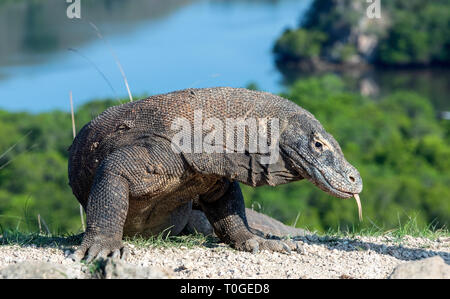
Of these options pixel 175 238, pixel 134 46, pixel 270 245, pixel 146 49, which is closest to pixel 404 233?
pixel 270 245

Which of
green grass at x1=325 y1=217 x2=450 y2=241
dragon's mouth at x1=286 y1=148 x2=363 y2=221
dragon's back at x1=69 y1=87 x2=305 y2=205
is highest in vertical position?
dragon's back at x1=69 y1=87 x2=305 y2=205

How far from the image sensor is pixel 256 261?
646cm

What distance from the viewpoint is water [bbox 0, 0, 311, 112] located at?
7544 centimetres

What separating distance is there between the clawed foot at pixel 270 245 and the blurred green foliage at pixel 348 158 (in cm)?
2773

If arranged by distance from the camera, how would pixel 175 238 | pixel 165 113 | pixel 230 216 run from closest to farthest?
pixel 165 113
pixel 230 216
pixel 175 238

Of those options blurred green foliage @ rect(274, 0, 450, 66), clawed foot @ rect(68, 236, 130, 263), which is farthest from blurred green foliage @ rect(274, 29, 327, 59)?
clawed foot @ rect(68, 236, 130, 263)

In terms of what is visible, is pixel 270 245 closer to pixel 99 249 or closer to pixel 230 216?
pixel 230 216

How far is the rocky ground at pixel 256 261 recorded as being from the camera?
205 inches

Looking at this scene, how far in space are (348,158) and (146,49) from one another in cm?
3205

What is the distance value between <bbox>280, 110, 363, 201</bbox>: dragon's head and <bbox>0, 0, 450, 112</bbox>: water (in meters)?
46.7

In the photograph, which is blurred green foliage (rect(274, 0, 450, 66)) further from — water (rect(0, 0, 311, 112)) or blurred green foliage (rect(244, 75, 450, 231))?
blurred green foliage (rect(244, 75, 450, 231))

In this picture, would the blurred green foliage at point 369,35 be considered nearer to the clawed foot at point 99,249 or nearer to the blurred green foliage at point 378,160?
the blurred green foliage at point 378,160

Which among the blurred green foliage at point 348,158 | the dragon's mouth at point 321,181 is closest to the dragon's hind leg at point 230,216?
the dragon's mouth at point 321,181

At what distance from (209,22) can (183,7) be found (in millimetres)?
6145
